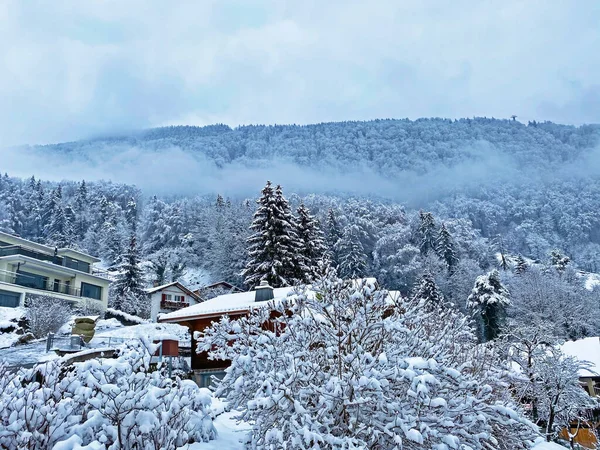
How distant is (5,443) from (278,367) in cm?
300

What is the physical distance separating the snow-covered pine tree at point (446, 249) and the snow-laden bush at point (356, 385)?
52.1 meters

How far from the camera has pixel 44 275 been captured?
39.2m

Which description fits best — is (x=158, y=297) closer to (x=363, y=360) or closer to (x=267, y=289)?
(x=267, y=289)

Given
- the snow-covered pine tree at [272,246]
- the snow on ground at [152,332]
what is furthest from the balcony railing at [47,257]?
the snow-covered pine tree at [272,246]

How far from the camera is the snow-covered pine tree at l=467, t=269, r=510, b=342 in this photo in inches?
1462

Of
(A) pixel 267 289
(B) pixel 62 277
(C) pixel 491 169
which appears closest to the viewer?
(A) pixel 267 289

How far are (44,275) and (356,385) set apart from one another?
135 ft

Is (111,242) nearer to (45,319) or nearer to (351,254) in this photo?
(351,254)

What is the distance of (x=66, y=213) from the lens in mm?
82750

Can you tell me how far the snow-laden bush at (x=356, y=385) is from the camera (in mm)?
4637

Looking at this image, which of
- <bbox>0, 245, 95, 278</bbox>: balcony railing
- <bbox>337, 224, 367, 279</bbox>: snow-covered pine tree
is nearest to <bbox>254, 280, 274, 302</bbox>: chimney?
<bbox>0, 245, 95, 278</bbox>: balcony railing

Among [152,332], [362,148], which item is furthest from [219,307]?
[362,148]

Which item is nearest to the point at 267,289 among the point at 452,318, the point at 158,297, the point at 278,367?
the point at 452,318

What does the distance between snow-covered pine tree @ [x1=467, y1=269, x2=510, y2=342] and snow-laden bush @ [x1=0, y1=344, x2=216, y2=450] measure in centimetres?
3536
